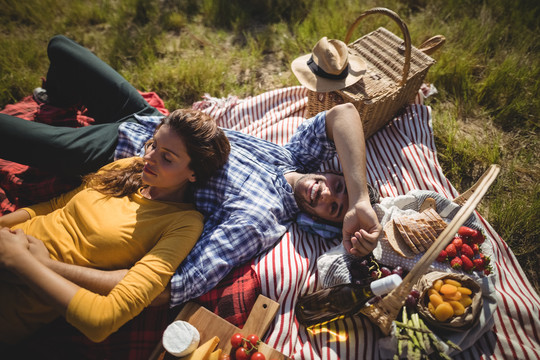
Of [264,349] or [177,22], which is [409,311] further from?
[177,22]

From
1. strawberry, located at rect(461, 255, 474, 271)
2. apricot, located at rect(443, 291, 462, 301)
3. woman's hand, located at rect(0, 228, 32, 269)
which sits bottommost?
strawberry, located at rect(461, 255, 474, 271)

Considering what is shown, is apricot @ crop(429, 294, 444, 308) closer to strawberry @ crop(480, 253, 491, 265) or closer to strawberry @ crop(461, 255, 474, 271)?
strawberry @ crop(461, 255, 474, 271)

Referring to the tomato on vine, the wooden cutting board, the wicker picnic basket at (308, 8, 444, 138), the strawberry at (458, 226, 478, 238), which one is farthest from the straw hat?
the tomato on vine

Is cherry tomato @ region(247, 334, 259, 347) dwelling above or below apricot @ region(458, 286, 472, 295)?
below

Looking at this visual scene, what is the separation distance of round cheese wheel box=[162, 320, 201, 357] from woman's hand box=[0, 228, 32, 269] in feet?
3.40

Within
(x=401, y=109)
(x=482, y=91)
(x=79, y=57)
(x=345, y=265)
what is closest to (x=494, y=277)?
(x=345, y=265)

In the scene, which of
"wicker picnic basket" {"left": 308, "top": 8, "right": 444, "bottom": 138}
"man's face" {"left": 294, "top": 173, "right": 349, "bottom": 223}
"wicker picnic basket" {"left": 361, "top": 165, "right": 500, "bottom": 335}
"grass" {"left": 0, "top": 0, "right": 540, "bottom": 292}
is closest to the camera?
"wicker picnic basket" {"left": 361, "top": 165, "right": 500, "bottom": 335}

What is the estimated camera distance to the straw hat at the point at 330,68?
2.80 meters

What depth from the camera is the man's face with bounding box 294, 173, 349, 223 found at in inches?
92.7

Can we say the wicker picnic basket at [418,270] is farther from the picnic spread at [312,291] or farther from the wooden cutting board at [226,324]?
the wooden cutting board at [226,324]

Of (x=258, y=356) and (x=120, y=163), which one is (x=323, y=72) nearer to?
(x=120, y=163)

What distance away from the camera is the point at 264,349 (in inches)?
70.4

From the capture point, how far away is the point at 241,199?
2.35 m

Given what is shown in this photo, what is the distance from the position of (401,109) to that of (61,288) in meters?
3.64
